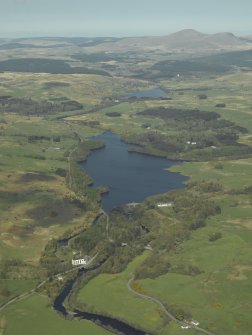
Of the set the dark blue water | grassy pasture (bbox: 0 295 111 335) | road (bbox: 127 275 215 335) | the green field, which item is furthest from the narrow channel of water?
the dark blue water

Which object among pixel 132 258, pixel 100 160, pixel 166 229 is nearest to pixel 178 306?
pixel 132 258

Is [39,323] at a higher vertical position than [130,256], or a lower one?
lower

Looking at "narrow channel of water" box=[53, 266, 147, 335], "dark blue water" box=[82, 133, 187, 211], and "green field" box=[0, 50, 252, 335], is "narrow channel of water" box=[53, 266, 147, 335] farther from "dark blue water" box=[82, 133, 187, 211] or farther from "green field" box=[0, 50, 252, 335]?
"dark blue water" box=[82, 133, 187, 211]

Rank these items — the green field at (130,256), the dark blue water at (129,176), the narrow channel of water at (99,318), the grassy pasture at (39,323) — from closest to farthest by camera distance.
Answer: the grassy pasture at (39,323), the narrow channel of water at (99,318), the green field at (130,256), the dark blue water at (129,176)

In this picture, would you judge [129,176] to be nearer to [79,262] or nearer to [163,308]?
[79,262]

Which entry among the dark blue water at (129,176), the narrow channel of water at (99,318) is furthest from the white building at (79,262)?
the dark blue water at (129,176)

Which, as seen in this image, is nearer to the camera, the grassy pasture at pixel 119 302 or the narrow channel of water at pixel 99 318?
the narrow channel of water at pixel 99 318

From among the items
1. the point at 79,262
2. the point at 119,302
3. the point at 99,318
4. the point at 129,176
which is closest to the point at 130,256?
the point at 79,262

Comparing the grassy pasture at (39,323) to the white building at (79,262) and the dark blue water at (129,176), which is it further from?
the dark blue water at (129,176)
